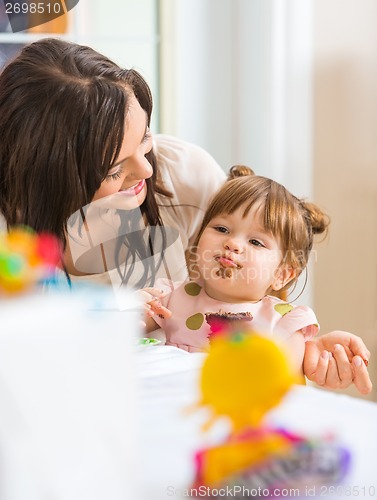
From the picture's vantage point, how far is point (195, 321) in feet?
4.58

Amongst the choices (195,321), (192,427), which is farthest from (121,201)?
(192,427)

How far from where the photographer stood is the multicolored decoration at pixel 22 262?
612mm

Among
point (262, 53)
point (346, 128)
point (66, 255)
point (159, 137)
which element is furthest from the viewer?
point (262, 53)

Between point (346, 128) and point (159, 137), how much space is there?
0.71 m

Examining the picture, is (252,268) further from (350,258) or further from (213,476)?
(350,258)

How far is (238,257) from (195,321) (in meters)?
0.14

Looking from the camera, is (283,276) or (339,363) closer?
(339,363)

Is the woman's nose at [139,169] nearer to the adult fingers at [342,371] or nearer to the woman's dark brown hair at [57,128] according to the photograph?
the woman's dark brown hair at [57,128]

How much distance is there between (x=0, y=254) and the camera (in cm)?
64

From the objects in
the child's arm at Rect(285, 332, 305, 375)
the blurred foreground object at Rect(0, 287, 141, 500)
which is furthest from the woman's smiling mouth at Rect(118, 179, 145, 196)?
the blurred foreground object at Rect(0, 287, 141, 500)

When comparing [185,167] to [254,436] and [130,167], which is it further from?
[254,436]

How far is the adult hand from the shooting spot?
123 centimetres

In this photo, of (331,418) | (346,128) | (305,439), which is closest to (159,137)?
(346,128)

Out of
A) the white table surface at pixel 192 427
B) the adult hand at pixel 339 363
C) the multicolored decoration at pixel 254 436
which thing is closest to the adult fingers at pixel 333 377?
the adult hand at pixel 339 363
